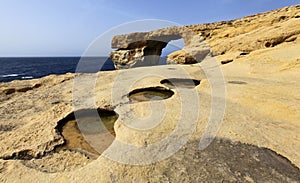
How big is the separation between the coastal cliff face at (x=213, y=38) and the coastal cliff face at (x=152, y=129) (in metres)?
5.47

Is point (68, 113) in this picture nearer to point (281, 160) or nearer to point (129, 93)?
point (129, 93)

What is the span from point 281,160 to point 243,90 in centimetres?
568

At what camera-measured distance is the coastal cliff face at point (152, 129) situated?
462 cm

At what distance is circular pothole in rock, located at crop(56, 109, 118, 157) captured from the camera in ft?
21.2

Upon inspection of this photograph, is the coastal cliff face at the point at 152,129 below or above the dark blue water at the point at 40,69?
above

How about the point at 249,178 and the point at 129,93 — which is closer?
the point at 249,178

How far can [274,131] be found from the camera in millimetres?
6336

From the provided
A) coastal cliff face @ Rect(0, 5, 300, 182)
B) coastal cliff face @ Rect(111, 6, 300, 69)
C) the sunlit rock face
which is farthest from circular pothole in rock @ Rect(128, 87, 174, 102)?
the sunlit rock face

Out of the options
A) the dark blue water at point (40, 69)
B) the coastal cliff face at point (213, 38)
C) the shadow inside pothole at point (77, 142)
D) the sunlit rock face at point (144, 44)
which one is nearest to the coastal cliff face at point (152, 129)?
the shadow inside pothole at point (77, 142)

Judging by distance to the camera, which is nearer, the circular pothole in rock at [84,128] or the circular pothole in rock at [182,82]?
the circular pothole in rock at [84,128]

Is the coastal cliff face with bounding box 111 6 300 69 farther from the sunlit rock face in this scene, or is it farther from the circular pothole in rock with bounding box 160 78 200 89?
the circular pothole in rock with bounding box 160 78 200 89

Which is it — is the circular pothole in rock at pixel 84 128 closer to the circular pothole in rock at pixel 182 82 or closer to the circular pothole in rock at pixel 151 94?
the circular pothole in rock at pixel 151 94

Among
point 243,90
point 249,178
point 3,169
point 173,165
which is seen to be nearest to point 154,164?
point 173,165

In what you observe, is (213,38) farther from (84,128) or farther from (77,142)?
(77,142)
